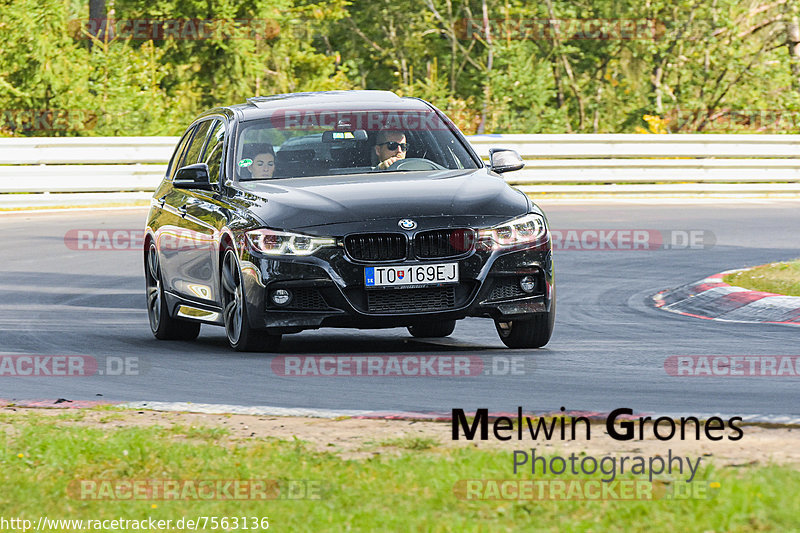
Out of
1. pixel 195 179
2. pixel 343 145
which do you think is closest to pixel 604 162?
pixel 343 145

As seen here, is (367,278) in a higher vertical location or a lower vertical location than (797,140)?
higher

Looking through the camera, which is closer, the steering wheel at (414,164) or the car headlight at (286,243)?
the car headlight at (286,243)

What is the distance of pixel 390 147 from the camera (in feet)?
33.6

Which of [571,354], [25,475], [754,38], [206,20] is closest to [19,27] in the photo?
[206,20]

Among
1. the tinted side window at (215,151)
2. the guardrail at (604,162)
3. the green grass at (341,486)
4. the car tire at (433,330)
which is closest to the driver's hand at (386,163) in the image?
the tinted side window at (215,151)

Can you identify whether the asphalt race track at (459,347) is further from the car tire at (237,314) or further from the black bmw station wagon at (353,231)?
the black bmw station wagon at (353,231)

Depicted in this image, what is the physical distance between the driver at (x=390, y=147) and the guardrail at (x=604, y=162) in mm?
13926

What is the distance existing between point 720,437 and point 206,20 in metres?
27.0

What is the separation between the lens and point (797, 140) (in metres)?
26.4

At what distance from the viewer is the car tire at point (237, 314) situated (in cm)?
927

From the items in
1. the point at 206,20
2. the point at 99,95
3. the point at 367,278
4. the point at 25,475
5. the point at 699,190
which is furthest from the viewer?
the point at 206,20

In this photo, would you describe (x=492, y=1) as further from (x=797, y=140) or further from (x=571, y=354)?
(x=571, y=354)

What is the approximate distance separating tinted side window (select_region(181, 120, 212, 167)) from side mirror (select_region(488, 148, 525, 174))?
2.31m

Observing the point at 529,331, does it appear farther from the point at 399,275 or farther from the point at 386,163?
the point at 386,163
